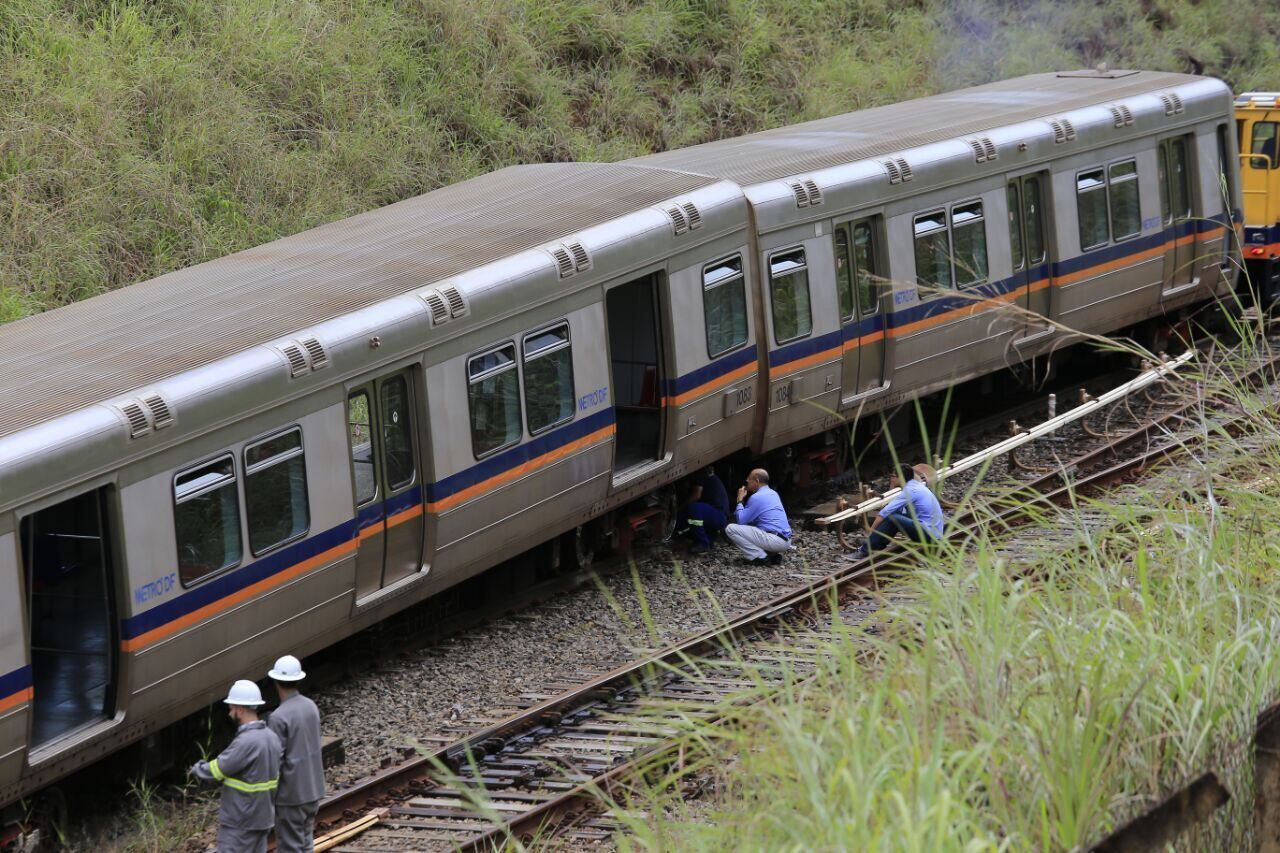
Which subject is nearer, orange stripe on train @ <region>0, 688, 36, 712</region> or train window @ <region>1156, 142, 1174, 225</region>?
orange stripe on train @ <region>0, 688, 36, 712</region>

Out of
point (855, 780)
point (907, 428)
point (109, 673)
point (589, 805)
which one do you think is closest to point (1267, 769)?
point (855, 780)

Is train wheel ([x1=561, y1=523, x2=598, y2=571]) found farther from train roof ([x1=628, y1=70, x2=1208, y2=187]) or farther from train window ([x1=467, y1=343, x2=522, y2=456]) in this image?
train roof ([x1=628, y1=70, x2=1208, y2=187])

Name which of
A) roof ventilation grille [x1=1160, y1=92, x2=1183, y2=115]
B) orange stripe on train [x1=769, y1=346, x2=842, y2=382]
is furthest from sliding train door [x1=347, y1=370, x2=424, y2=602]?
roof ventilation grille [x1=1160, y1=92, x2=1183, y2=115]

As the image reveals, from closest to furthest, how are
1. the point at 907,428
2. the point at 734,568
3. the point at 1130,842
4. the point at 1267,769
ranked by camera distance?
the point at 1130,842, the point at 1267,769, the point at 734,568, the point at 907,428

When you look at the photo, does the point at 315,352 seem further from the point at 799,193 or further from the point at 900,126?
the point at 900,126

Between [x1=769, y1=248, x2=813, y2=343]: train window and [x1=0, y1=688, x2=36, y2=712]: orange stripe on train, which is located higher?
[x1=769, y1=248, x2=813, y2=343]: train window

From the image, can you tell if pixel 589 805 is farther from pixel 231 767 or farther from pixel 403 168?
pixel 403 168

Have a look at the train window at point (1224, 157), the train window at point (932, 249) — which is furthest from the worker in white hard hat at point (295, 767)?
the train window at point (1224, 157)

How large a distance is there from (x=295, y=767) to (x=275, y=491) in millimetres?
2220

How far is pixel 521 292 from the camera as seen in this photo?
1178 centimetres

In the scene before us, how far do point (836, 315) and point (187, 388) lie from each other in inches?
274

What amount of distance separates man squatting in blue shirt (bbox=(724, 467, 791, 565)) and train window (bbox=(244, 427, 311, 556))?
4.64 metres

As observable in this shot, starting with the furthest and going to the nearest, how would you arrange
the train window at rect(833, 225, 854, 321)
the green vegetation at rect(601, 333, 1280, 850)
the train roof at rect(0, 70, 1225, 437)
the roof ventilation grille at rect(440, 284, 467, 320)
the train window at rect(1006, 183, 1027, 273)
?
the train window at rect(1006, 183, 1027, 273) < the train window at rect(833, 225, 854, 321) < the roof ventilation grille at rect(440, 284, 467, 320) < the train roof at rect(0, 70, 1225, 437) < the green vegetation at rect(601, 333, 1280, 850)

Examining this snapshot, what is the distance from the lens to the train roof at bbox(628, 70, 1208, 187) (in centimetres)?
1490
